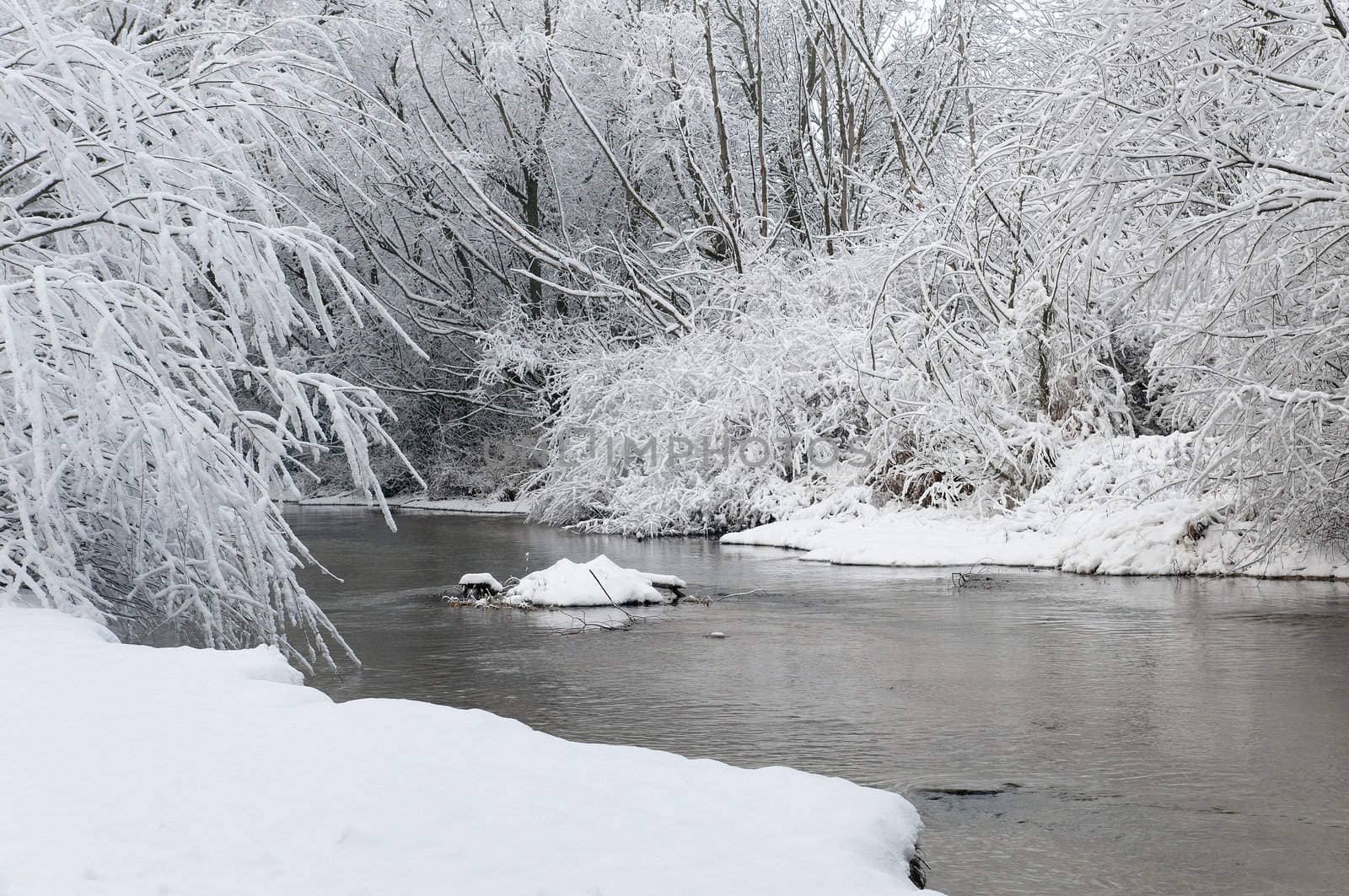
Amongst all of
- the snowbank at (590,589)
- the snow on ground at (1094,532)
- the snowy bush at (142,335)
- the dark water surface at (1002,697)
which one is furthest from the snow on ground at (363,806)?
the snow on ground at (1094,532)

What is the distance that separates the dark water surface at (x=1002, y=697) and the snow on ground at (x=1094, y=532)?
438 millimetres

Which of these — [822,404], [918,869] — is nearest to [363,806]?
[918,869]

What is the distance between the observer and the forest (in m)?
6.09

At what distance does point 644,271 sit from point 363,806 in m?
19.9

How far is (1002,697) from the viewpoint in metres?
6.91

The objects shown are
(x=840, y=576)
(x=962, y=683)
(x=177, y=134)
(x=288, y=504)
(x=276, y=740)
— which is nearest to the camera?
(x=276, y=740)

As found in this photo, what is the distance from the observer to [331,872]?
10.2 ft

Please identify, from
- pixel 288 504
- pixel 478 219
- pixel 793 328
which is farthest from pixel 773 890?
pixel 288 504

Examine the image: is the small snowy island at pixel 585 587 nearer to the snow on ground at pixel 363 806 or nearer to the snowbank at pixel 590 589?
the snowbank at pixel 590 589

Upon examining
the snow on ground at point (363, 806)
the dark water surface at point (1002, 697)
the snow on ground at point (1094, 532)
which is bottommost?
the dark water surface at point (1002, 697)

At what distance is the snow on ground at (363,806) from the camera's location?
3.13 metres

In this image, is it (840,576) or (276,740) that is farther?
(840,576)

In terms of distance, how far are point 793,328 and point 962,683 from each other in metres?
11.6

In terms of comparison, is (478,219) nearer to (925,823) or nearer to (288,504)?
(288,504)
